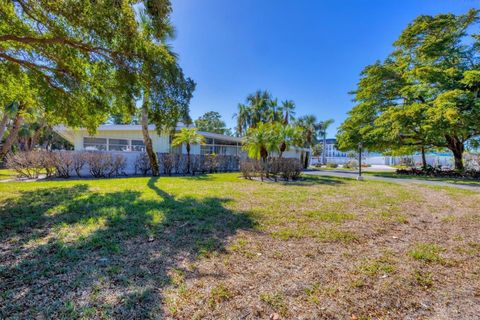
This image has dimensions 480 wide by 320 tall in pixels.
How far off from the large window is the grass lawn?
1306 centimetres

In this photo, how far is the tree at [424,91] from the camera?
1653cm

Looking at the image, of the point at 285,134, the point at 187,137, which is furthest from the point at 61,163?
the point at 285,134

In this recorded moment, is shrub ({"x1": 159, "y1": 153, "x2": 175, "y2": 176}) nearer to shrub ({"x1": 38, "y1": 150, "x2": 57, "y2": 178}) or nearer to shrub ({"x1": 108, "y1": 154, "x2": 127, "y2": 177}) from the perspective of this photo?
shrub ({"x1": 108, "y1": 154, "x2": 127, "y2": 177})

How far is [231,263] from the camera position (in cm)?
304

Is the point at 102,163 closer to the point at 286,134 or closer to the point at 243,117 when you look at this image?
the point at 286,134

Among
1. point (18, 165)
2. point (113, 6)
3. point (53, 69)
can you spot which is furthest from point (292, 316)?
point (18, 165)

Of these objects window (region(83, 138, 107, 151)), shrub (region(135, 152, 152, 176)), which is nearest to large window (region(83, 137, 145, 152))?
window (region(83, 138, 107, 151))

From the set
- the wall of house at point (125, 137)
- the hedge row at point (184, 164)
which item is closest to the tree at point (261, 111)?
the hedge row at point (184, 164)

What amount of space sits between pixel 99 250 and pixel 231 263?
1.86 meters

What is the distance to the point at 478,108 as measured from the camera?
15859 millimetres

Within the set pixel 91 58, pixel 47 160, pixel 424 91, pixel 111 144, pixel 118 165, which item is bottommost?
pixel 118 165

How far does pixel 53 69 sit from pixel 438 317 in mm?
9811

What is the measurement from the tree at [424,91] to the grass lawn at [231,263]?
597 inches

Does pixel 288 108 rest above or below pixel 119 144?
above
